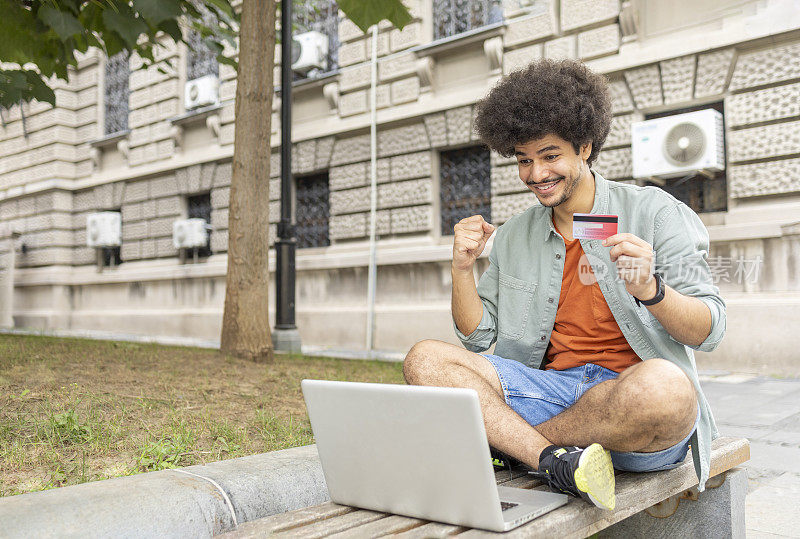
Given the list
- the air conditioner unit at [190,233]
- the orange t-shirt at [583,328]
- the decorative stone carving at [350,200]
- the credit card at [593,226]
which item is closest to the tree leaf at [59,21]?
the orange t-shirt at [583,328]

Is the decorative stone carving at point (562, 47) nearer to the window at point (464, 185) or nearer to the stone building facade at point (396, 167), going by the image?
the stone building facade at point (396, 167)

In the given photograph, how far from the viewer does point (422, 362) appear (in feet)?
6.86

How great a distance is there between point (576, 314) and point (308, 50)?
9.21m

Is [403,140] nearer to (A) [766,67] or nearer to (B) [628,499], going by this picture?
(A) [766,67]

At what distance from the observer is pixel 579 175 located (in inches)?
89.1

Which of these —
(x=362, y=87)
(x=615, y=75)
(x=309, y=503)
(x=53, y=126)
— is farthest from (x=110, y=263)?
(x=309, y=503)

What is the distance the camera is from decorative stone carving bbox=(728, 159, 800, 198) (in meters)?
6.96

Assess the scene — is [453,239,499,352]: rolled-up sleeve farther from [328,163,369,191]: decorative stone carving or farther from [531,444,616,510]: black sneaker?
[328,163,369,191]: decorative stone carving

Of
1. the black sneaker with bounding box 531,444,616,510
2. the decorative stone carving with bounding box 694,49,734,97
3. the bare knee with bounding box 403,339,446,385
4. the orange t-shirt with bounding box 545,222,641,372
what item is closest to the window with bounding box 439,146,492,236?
the decorative stone carving with bounding box 694,49,734,97

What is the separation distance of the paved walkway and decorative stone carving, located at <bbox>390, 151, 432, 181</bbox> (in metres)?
4.36

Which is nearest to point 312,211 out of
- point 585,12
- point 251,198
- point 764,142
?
point 585,12

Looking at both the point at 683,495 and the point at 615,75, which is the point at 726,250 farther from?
the point at 683,495

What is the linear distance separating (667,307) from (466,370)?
57 centimetres

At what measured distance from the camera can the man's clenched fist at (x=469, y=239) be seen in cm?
221
